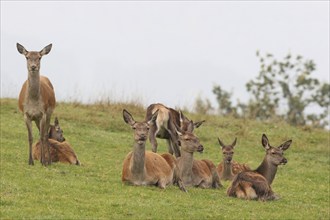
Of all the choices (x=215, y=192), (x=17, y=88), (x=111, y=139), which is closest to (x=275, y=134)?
(x=111, y=139)

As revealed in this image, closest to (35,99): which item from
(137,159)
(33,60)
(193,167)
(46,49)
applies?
(33,60)

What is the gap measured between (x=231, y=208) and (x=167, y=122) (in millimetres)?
4740

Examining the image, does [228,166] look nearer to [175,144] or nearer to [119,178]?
[175,144]

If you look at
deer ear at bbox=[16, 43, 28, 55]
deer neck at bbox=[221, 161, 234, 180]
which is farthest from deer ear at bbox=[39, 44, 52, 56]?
deer neck at bbox=[221, 161, 234, 180]

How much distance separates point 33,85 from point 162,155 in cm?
287

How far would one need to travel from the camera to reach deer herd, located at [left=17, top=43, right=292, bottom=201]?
43.5ft

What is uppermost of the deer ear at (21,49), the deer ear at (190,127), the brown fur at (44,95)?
the deer ear at (21,49)

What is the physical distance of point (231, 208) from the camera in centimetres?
1192

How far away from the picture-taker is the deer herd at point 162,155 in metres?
13.3

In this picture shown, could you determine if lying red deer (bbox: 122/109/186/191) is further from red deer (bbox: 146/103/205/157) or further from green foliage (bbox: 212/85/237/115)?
green foliage (bbox: 212/85/237/115)

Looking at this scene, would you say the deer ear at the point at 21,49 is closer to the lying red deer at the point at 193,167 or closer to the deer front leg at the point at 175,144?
the lying red deer at the point at 193,167

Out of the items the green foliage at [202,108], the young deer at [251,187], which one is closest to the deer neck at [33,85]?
the young deer at [251,187]

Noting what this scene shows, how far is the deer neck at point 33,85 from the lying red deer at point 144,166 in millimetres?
2308

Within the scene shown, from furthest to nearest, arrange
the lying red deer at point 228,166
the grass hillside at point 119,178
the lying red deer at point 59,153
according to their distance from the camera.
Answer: the lying red deer at point 59,153, the lying red deer at point 228,166, the grass hillside at point 119,178
